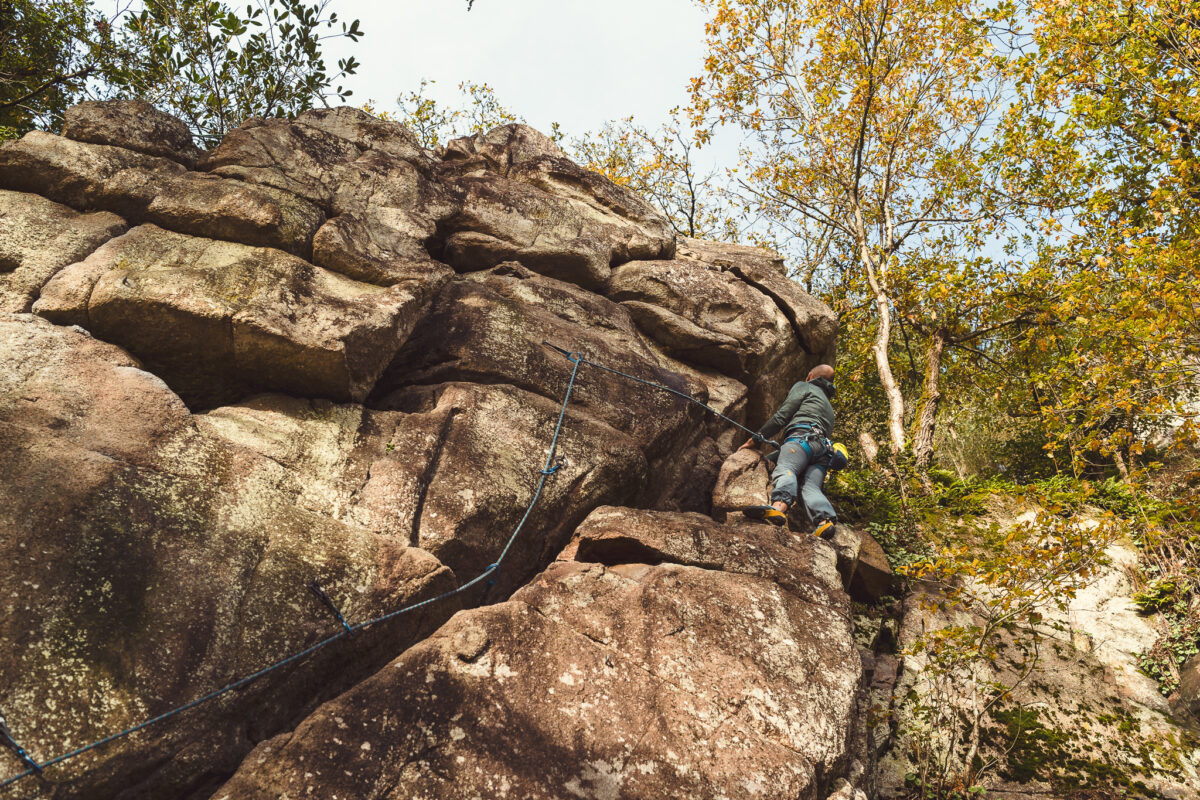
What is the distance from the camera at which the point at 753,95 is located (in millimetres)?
23125

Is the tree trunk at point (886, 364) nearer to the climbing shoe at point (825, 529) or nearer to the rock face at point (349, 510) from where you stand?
the climbing shoe at point (825, 529)

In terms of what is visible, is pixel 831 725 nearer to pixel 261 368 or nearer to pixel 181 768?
pixel 181 768

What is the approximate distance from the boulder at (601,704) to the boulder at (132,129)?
8.20 m

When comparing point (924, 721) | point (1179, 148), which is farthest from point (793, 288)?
point (1179, 148)

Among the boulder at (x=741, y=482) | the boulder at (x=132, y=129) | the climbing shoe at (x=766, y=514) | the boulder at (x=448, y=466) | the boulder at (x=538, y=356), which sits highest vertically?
the boulder at (x=132, y=129)

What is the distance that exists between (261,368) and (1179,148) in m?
20.9

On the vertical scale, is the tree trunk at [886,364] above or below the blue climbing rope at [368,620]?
above

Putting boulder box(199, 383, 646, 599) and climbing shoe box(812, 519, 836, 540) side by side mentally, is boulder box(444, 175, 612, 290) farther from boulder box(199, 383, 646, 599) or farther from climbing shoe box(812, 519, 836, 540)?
climbing shoe box(812, 519, 836, 540)

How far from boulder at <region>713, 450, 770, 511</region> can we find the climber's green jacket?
46cm

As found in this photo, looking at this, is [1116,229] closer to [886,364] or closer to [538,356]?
[886,364]

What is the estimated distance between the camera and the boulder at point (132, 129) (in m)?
9.15

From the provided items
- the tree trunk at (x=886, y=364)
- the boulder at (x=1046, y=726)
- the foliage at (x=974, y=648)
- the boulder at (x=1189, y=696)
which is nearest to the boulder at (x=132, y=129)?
the foliage at (x=974, y=648)

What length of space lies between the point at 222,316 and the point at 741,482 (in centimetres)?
710

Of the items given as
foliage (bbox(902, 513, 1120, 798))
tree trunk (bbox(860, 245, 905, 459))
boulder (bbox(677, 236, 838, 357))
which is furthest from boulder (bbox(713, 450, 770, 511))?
tree trunk (bbox(860, 245, 905, 459))
